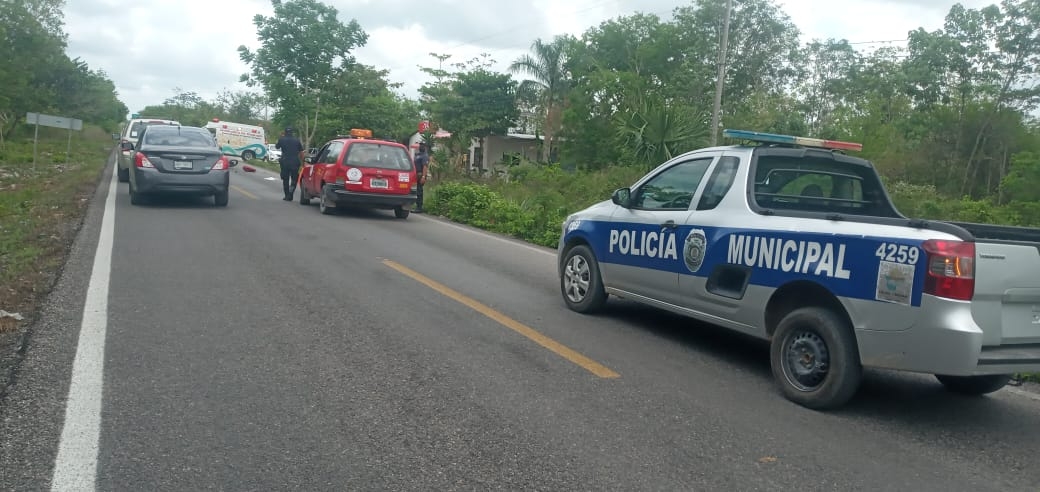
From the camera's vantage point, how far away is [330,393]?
4984 millimetres

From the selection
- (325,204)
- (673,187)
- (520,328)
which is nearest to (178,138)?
(325,204)

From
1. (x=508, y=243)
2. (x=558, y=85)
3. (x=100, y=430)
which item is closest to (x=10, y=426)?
(x=100, y=430)

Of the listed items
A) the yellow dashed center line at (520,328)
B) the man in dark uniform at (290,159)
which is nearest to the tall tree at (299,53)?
the man in dark uniform at (290,159)

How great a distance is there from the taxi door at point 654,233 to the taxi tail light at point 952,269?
7.16ft

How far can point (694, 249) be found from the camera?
636cm

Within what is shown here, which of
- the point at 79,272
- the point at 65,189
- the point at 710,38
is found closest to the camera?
the point at 79,272

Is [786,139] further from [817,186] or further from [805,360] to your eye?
[805,360]

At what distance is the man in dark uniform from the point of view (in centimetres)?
1944

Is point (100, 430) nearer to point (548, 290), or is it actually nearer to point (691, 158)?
point (691, 158)

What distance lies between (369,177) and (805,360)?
40.4 feet

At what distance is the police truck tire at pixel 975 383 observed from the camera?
5645 millimetres

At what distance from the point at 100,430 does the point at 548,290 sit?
224 inches

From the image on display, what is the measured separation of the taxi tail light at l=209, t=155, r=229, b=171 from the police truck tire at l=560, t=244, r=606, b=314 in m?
10.2

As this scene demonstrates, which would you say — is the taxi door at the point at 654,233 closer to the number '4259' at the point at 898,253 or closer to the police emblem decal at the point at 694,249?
the police emblem decal at the point at 694,249
